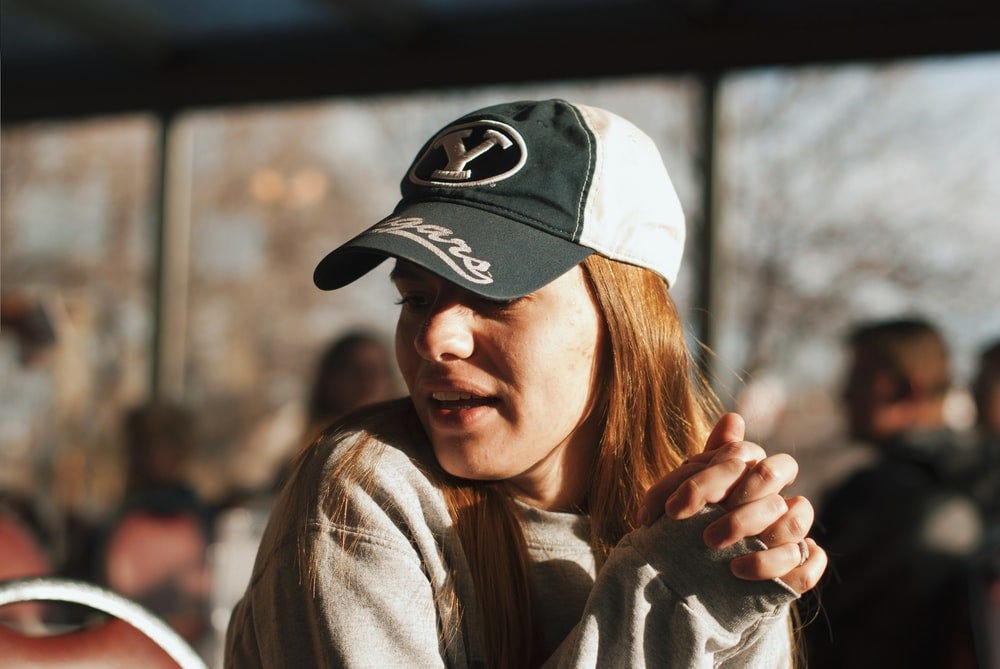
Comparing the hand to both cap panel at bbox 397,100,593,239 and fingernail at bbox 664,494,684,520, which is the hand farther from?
cap panel at bbox 397,100,593,239

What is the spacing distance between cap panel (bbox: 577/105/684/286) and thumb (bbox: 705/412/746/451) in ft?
0.67

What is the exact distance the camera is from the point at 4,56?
445 centimetres

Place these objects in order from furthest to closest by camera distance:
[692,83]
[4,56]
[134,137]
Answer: [134,137], [4,56], [692,83]

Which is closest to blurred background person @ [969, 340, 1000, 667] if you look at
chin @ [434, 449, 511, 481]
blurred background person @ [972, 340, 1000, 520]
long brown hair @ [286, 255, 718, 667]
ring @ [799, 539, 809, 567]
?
blurred background person @ [972, 340, 1000, 520]

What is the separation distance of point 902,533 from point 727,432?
2.06 m

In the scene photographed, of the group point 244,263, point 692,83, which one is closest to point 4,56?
point 244,263

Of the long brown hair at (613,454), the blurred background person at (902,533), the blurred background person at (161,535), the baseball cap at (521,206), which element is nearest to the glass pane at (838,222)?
the blurred background person at (902,533)

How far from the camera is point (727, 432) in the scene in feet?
3.20

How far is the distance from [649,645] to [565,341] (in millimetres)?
308

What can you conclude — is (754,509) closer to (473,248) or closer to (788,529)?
(788,529)

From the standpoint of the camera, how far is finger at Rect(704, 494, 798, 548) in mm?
897

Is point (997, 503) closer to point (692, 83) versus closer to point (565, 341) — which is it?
point (692, 83)

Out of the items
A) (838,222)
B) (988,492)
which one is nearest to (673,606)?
(988,492)

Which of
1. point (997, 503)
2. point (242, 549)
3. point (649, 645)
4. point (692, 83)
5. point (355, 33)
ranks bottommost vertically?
point (242, 549)
